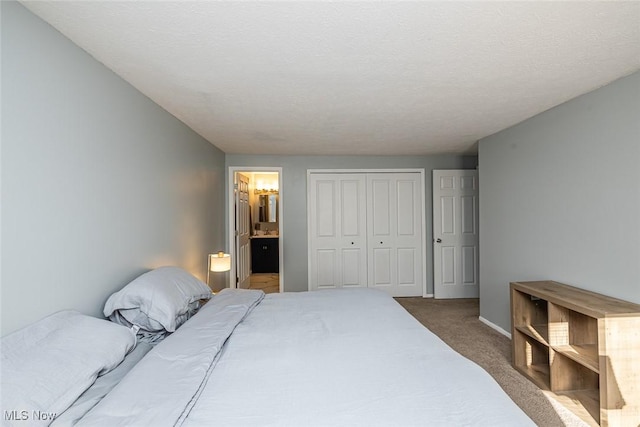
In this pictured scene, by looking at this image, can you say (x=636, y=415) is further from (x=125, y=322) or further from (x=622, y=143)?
(x=125, y=322)

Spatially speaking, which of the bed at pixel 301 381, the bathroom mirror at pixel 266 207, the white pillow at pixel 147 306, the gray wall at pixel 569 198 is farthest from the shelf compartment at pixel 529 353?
the bathroom mirror at pixel 266 207

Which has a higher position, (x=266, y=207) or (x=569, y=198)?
(x=266, y=207)

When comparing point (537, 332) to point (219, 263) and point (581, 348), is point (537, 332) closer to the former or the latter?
point (581, 348)

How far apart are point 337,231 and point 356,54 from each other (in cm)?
358

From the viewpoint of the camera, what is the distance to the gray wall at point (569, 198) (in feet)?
7.19

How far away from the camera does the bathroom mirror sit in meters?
8.10

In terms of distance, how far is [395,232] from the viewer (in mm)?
5277

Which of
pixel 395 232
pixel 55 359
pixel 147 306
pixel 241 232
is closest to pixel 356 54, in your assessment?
pixel 147 306

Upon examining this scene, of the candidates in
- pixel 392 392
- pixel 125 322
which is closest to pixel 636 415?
pixel 392 392

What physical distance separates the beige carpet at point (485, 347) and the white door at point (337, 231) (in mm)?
983

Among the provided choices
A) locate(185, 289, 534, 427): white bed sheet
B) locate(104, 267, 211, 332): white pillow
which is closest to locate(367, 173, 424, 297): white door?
locate(185, 289, 534, 427): white bed sheet

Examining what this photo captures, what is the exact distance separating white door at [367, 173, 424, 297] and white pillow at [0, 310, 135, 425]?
13.6 feet

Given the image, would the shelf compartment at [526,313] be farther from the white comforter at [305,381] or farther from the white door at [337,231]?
the white door at [337,231]

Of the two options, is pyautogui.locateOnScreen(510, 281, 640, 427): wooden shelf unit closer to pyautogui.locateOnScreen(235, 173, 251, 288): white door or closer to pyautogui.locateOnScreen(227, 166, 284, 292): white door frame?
pyautogui.locateOnScreen(227, 166, 284, 292): white door frame
